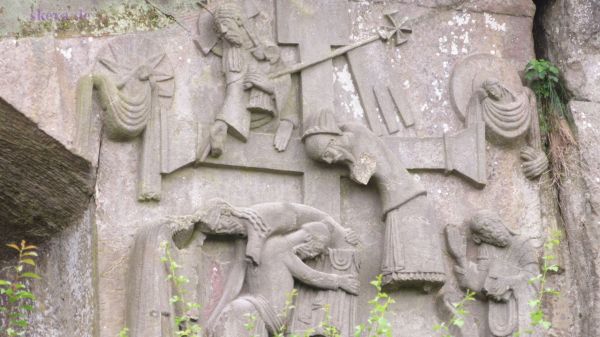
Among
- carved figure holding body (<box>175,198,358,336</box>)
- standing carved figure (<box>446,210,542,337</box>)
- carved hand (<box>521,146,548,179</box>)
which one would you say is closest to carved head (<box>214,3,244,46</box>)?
carved figure holding body (<box>175,198,358,336</box>)

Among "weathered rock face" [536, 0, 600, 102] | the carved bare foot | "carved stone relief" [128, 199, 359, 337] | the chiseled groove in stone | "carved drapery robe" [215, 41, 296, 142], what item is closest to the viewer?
"carved stone relief" [128, 199, 359, 337]

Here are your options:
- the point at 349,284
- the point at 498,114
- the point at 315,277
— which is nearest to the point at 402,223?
the point at 349,284

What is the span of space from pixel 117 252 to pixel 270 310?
0.85m

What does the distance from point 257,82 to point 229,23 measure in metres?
0.36

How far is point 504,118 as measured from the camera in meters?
9.43

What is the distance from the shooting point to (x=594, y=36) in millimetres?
9820

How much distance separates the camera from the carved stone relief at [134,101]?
872 centimetres

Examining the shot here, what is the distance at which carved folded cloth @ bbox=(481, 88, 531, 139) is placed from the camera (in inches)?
371

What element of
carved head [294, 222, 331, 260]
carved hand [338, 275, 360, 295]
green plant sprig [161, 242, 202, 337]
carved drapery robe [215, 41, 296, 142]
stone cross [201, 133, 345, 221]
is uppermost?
carved drapery robe [215, 41, 296, 142]

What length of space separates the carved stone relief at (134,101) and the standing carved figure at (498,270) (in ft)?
5.49

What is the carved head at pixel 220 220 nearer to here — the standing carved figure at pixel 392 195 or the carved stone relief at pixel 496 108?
the standing carved figure at pixel 392 195

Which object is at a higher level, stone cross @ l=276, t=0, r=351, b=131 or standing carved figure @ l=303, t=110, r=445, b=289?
stone cross @ l=276, t=0, r=351, b=131

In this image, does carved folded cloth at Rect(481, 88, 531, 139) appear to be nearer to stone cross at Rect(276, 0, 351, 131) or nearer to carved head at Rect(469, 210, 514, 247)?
carved head at Rect(469, 210, 514, 247)

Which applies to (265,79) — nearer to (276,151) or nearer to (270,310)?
(276,151)
